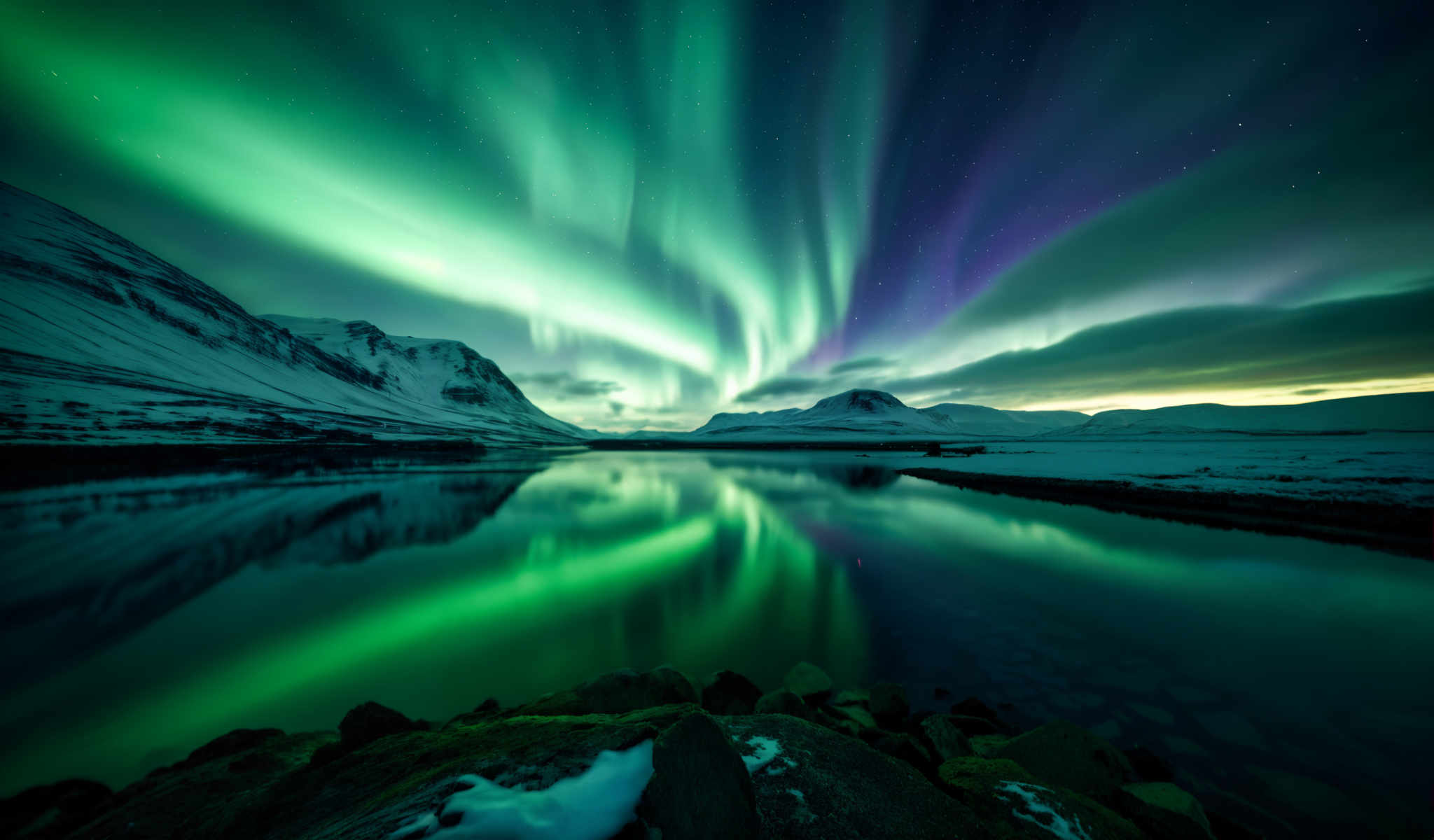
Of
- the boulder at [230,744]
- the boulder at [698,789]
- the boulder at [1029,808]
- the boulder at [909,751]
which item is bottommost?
the boulder at [230,744]

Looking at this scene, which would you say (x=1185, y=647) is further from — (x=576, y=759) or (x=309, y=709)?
(x=309, y=709)

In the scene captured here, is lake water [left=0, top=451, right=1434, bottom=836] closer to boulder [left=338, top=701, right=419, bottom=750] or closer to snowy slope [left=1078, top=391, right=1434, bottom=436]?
boulder [left=338, top=701, right=419, bottom=750]

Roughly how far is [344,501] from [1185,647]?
38179 mm

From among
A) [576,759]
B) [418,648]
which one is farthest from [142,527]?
→ [576,759]

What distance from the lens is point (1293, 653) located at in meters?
8.52

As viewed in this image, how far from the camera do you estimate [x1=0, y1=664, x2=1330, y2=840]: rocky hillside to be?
277 cm

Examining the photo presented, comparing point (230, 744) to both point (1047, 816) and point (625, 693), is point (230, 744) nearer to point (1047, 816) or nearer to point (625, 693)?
point (625, 693)

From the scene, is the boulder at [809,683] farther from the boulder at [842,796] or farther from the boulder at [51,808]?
the boulder at [51,808]

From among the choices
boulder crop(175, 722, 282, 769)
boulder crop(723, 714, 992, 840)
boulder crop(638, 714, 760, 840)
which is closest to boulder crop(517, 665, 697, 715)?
boulder crop(723, 714, 992, 840)

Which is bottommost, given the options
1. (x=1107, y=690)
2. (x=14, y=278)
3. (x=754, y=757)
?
(x=1107, y=690)

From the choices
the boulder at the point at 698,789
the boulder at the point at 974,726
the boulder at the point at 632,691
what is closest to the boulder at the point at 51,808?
the boulder at the point at 632,691

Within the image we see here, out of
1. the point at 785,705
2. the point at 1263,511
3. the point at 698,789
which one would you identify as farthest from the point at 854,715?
the point at 1263,511

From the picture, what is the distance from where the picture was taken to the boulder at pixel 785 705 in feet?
20.8

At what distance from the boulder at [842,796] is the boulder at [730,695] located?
9.52ft
